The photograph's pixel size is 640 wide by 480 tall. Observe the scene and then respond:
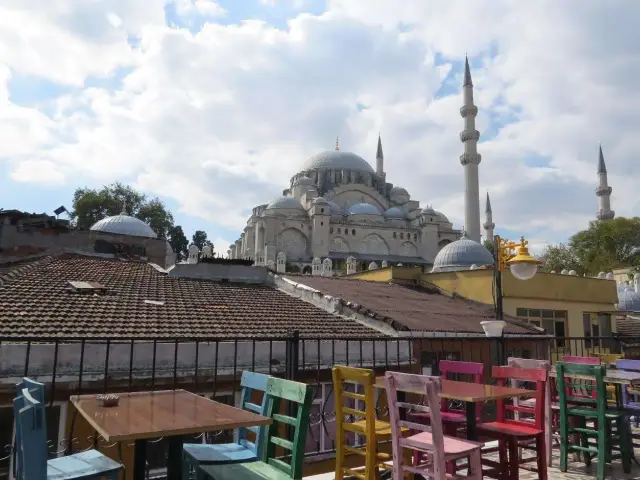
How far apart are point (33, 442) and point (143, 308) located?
335 inches

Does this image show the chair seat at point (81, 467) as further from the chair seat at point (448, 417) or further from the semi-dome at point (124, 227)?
the semi-dome at point (124, 227)

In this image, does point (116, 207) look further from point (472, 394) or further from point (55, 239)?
point (472, 394)

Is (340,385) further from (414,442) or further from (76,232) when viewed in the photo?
(76,232)

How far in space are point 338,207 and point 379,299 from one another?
4040cm

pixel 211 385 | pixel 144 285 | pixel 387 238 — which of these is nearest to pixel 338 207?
pixel 387 238

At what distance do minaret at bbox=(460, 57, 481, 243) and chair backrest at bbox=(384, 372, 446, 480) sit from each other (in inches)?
1544

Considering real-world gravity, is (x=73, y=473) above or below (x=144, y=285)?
below

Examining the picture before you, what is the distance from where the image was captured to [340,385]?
134 inches

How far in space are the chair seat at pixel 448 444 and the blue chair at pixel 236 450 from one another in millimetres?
909

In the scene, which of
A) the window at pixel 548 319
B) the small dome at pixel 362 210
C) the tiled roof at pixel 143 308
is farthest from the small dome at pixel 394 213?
the tiled roof at pixel 143 308

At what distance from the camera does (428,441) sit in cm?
309

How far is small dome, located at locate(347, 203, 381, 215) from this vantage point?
180 feet

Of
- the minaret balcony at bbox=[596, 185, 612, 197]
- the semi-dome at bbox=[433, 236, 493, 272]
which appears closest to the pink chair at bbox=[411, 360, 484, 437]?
the semi-dome at bbox=[433, 236, 493, 272]

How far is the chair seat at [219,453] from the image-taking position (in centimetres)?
286
